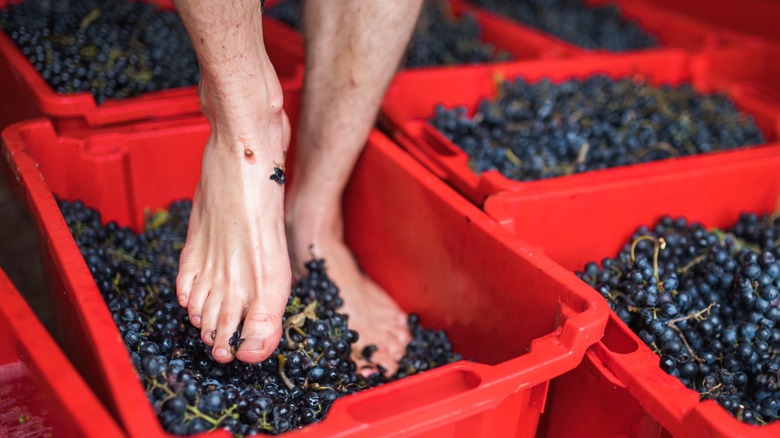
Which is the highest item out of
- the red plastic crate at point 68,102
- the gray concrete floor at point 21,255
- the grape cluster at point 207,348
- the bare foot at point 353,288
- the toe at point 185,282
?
the red plastic crate at point 68,102

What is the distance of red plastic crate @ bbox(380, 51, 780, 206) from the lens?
148 cm

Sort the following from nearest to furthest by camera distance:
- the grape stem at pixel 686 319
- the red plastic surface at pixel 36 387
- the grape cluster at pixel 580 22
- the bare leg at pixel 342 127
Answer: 1. the red plastic surface at pixel 36 387
2. the grape stem at pixel 686 319
3. the bare leg at pixel 342 127
4. the grape cluster at pixel 580 22

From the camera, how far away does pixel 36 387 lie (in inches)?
36.3

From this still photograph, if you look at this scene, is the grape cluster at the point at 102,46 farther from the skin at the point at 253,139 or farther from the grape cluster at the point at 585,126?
the grape cluster at the point at 585,126

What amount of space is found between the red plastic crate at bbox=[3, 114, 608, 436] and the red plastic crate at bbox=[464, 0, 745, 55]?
3.63ft

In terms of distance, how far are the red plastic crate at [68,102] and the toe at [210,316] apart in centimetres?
66

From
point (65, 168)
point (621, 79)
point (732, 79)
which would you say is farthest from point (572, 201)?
point (732, 79)

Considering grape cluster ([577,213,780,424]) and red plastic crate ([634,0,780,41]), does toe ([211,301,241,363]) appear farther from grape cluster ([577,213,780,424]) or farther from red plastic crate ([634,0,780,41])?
red plastic crate ([634,0,780,41])

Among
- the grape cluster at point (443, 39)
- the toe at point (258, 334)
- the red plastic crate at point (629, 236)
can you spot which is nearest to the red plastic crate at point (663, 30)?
the grape cluster at point (443, 39)

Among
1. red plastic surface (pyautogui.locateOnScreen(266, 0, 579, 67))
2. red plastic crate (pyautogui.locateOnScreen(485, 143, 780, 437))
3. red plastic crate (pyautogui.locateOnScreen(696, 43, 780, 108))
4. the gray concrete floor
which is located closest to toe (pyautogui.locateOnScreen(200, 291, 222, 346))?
red plastic crate (pyautogui.locateOnScreen(485, 143, 780, 437))

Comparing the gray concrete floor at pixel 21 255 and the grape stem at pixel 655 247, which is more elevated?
the grape stem at pixel 655 247

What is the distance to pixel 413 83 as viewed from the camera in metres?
1.99

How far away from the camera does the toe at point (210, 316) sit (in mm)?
1125

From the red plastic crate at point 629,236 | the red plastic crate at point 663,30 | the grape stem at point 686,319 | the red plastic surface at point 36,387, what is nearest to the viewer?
the red plastic surface at point 36,387
